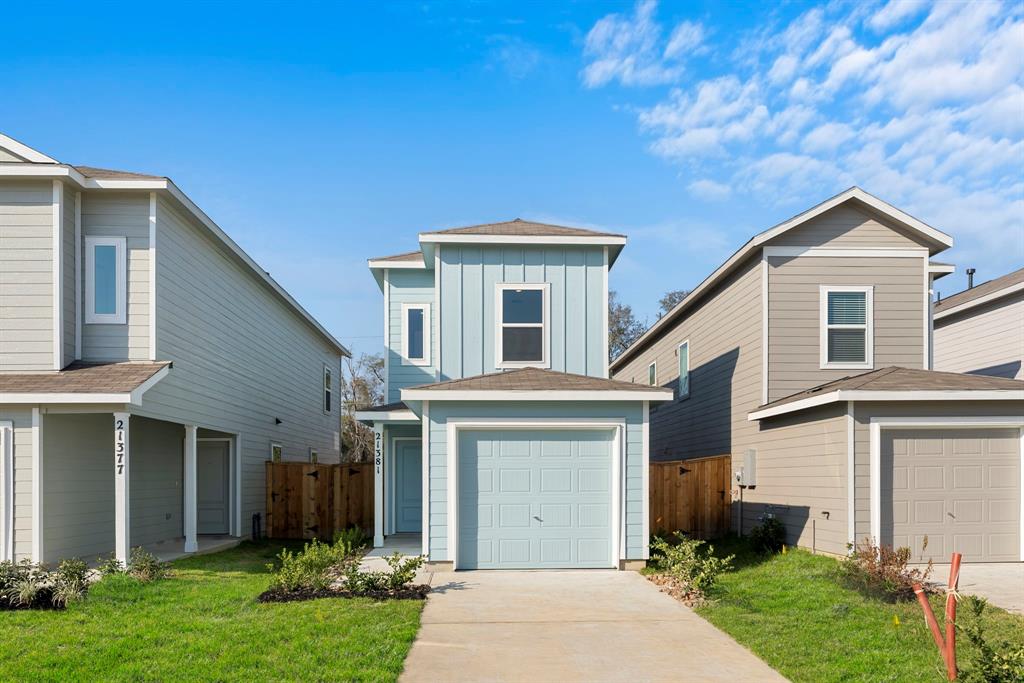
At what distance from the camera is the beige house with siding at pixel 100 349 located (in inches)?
446

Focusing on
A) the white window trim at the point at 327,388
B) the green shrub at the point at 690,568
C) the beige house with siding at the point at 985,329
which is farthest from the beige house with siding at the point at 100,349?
the beige house with siding at the point at 985,329

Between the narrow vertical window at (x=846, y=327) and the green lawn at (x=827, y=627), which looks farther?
the narrow vertical window at (x=846, y=327)

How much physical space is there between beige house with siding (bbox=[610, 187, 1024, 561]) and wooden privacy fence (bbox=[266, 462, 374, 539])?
7.63 m

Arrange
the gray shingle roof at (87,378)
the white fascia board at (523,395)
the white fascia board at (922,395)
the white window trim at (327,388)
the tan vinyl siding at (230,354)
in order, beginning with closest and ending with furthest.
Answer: the gray shingle roof at (87,378)
the white fascia board at (922,395)
the white fascia board at (523,395)
the tan vinyl siding at (230,354)
the white window trim at (327,388)

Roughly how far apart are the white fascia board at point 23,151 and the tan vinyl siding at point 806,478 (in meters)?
12.4

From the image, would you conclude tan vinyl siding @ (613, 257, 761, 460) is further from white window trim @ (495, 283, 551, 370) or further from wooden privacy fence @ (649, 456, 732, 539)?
white window trim @ (495, 283, 551, 370)

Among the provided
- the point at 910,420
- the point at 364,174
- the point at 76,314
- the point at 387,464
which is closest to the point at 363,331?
the point at 364,174

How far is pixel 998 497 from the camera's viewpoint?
12.0 metres

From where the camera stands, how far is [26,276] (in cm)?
1216

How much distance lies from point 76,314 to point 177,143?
553 centimetres

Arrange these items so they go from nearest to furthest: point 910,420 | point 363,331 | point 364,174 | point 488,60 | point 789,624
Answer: point 789,624 < point 910,420 < point 488,60 < point 364,174 < point 363,331

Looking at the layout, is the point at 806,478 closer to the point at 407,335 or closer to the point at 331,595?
the point at 331,595

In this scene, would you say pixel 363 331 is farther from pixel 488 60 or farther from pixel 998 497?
pixel 998 497

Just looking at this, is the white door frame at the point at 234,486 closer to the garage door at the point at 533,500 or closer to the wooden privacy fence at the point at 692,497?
the garage door at the point at 533,500
